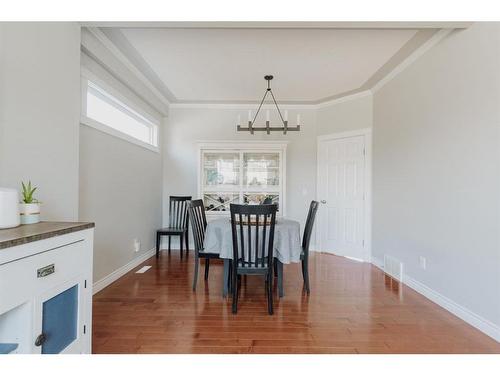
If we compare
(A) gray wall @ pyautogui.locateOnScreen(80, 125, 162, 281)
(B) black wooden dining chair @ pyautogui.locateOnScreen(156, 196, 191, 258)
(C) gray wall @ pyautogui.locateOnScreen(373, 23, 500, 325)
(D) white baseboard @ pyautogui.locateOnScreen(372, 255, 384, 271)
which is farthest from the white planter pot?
(D) white baseboard @ pyautogui.locateOnScreen(372, 255, 384, 271)

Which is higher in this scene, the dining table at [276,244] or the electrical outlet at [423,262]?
the dining table at [276,244]

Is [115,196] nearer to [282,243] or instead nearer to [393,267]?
[282,243]

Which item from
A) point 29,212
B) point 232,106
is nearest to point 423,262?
point 29,212

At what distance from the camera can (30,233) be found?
46.5 inches

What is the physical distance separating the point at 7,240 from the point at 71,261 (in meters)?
0.38

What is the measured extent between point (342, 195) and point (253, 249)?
7.88 ft

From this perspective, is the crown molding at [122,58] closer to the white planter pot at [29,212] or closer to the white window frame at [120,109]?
the white window frame at [120,109]

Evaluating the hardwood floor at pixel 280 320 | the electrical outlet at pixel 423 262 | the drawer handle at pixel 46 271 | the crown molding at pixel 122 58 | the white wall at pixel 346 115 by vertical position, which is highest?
the crown molding at pixel 122 58

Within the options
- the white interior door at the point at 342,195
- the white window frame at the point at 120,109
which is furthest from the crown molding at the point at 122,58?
the white interior door at the point at 342,195

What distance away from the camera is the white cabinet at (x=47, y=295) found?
1077 millimetres

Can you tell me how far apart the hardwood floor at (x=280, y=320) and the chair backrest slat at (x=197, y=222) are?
0.46 meters

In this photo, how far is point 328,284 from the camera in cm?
309
